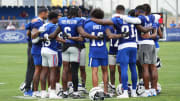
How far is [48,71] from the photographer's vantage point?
12.9 metres

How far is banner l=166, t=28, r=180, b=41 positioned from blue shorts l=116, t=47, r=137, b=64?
32742 mm

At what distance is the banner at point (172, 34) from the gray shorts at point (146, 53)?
105 ft

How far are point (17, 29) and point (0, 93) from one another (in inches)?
1205

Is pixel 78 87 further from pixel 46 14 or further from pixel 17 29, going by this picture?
pixel 17 29

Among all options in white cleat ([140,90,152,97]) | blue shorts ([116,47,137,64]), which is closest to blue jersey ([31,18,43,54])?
blue shorts ([116,47,137,64])

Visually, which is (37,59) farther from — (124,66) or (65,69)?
(124,66)

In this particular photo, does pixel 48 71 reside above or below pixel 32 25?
below

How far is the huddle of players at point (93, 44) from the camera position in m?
11.9

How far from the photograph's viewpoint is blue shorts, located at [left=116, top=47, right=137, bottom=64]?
11.9 m

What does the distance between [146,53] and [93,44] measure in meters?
1.45

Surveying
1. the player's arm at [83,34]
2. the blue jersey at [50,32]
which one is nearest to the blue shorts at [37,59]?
the blue jersey at [50,32]

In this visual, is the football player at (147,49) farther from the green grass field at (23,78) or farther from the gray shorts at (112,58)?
the gray shorts at (112,58)

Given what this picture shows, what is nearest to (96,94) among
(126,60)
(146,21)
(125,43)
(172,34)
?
(126,60)

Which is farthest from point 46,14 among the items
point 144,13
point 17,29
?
point 17,29
